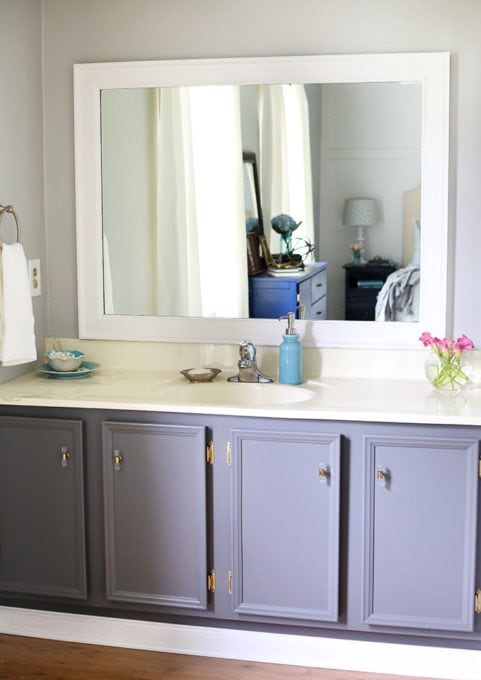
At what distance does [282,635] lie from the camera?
3.22 metres

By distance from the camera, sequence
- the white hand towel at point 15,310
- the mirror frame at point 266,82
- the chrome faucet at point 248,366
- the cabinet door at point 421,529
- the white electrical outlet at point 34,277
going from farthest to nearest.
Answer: the white electrical outlet at point 34,277
the chrome faucet at point 248,366
the mirror frame at point 266,82
the white hand towel at point 15,310
the cabinet door at point 421,529

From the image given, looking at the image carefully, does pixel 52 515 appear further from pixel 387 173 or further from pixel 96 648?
pixel 387 173

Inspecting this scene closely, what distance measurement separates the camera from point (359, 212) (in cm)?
341

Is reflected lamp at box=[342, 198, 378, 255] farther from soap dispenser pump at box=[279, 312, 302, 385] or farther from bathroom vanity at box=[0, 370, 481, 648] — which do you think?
bathroom vanity at box=[0, 370, 481, 648]

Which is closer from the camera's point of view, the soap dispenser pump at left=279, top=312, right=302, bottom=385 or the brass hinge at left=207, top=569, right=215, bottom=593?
the brass hinge at left=207, top=569, right=215, bottom=593

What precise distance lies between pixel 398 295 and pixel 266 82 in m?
0.83

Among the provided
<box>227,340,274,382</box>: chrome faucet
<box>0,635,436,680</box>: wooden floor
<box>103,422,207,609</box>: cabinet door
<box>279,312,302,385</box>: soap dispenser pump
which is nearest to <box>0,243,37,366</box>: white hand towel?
<box>103,422,207,609</box>: cabinet door

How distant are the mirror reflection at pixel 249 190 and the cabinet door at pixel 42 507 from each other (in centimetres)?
62

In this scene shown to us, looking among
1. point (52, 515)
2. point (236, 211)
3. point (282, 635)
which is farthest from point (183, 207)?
point (282, 635)

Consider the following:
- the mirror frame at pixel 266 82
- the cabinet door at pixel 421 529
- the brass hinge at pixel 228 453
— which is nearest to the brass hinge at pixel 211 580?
Answer: the brass hinge at pixel 228 453

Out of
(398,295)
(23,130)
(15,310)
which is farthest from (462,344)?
(23,130)

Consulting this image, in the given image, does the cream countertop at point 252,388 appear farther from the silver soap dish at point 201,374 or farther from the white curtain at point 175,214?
the white curtain at point 175,214

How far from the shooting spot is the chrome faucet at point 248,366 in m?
3.43

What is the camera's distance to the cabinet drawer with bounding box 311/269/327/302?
347cm
